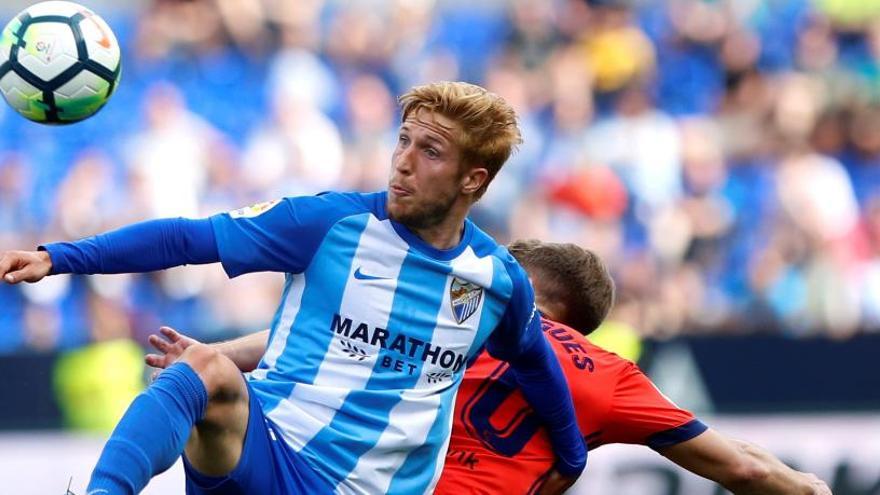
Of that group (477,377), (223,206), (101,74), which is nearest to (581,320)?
(477,377)

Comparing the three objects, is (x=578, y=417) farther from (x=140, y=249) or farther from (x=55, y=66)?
(x=55, y=66)

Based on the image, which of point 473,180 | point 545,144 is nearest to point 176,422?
point 473,180

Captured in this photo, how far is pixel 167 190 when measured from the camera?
10664 millimetres

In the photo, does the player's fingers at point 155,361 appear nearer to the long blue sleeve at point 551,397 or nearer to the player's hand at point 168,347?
the player's hand at point 168,347

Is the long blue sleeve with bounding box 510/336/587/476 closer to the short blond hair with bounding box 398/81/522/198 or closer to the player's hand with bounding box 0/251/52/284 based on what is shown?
the short blond hair with bounding box 398/81/522/198

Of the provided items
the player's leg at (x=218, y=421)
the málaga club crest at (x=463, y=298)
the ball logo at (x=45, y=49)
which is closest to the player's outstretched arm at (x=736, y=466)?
the málaga club crest at (x=463, y=298)

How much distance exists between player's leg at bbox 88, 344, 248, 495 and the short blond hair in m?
1.07

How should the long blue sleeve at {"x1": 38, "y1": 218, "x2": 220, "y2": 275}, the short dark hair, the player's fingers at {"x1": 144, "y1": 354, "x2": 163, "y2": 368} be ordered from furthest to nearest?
the short dark hair, the player's fingers at {"x1": 144, "y1": 354, "x2": 163, "y2": 368}, the long blue sleeve at {"x1": 38, "y1": 218, "x2": 220, "y2": 275}

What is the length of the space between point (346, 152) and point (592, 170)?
1936 mm

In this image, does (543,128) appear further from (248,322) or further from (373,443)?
(373,443)

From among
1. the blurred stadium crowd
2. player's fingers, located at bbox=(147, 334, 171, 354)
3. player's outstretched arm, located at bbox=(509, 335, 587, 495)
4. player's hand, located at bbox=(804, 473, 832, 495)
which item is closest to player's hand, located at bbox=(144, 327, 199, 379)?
player's fingers, located at bbox=(147, 334, 171, 354)

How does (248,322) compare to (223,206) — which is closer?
(248,322)

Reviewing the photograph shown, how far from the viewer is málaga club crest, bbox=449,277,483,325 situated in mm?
4812

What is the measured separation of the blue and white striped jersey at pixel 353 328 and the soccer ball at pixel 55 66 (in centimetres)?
129
